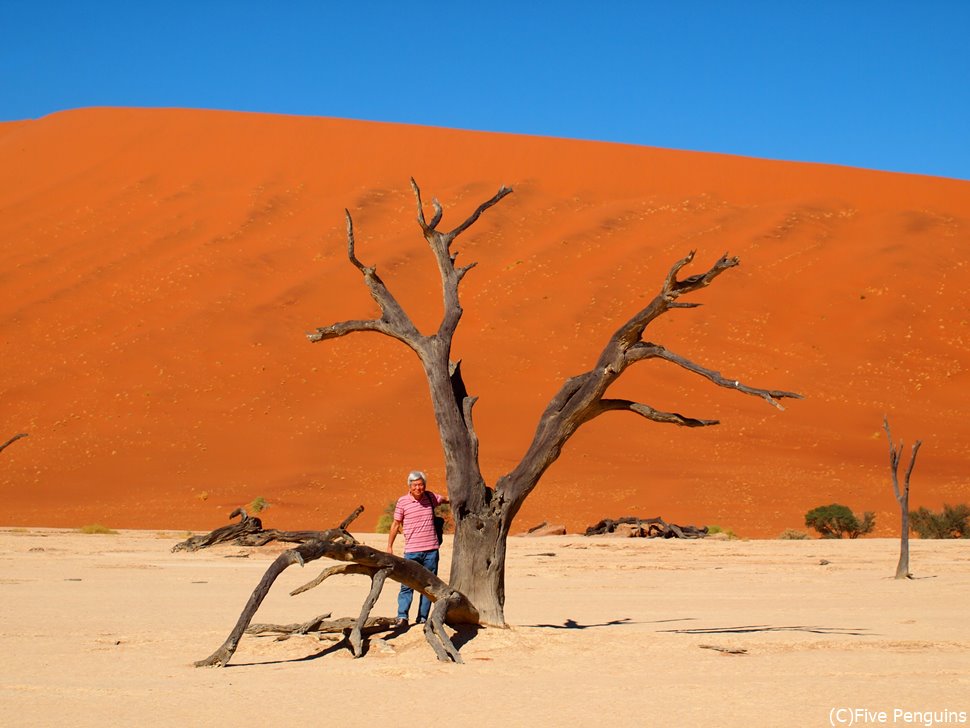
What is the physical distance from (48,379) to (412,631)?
31.8m

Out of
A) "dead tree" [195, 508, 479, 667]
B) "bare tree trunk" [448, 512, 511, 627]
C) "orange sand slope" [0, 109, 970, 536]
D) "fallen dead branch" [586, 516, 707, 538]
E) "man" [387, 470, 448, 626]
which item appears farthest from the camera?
"orange sand slope" [0, 109, 970, 536]

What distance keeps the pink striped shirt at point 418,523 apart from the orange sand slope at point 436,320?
55.6 feet

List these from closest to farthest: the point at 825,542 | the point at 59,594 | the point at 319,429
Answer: the point at 59,594, the point at 825,542, the point at 319,429

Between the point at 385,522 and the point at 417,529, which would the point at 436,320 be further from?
the point at 417,529

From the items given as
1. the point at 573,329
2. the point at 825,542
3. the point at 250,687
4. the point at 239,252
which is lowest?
the point at 250,687

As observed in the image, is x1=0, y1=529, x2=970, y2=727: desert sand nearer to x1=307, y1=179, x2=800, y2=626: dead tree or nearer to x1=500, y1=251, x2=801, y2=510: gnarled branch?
x1=307, y1=179, x2=800, y2=626: dead tree

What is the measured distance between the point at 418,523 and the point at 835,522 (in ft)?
58.8

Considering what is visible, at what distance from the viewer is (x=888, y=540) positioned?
2308cm

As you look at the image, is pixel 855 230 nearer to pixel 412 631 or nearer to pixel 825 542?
pixel 825 542

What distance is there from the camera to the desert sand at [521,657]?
664 cm

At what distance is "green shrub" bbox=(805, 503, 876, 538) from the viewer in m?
25.2

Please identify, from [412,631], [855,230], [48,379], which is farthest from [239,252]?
[412,631]

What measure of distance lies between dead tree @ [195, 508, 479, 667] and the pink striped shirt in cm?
72

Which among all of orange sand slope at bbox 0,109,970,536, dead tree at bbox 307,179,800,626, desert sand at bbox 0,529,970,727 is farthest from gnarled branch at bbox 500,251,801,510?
orange sand slope at bbox 0,109,970,536
